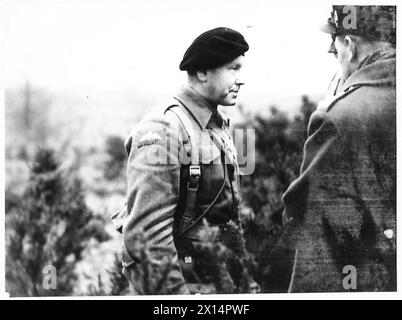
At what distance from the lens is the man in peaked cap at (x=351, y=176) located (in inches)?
193

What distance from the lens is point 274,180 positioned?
4.92m

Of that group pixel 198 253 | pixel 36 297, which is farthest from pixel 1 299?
pixel 198 253

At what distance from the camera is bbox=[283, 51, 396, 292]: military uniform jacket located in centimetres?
491

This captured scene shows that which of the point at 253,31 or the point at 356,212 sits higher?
the point at 253,31

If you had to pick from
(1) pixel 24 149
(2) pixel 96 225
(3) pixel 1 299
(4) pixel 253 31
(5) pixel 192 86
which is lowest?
(3) pixel 1 299

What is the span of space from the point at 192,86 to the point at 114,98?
446 millimetres

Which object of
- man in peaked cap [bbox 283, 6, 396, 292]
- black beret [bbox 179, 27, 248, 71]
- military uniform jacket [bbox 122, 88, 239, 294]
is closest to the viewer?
military uniform jacket [bbox 122, 88, 239, 294]

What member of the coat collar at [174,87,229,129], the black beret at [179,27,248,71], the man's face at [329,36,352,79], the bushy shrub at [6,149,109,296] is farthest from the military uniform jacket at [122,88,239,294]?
the man's face at [329,36,352,79]

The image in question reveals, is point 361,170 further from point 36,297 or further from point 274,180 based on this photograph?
point 36,297

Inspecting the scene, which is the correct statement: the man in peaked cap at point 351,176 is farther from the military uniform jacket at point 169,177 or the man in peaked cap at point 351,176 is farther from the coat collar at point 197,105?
the coat collar at point 197,105
